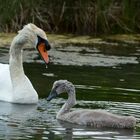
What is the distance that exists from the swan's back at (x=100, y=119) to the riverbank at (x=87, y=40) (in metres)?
8.95

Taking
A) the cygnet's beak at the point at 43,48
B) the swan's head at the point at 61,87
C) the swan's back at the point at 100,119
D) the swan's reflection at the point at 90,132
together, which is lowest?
the swan's reflection at the point at 90,132

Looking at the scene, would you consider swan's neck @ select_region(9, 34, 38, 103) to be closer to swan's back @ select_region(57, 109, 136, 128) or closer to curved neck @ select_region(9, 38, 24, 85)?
curved neck @ select_region(9, 38, 24, 85)

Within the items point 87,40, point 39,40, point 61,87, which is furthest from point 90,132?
point 87,40

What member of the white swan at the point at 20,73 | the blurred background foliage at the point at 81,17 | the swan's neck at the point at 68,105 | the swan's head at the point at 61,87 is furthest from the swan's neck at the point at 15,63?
the blurred background foliage at the point at 81,17

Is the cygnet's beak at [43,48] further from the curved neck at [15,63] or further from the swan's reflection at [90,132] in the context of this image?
the swan's reflection at [90,132]

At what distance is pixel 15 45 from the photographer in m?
13.6

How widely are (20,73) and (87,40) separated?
26.4 ft

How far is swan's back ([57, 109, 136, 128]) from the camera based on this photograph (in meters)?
10.8

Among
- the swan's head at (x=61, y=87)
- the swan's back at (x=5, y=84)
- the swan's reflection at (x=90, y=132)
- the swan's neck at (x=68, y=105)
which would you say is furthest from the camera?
the swan's back at (x=5, y=84)

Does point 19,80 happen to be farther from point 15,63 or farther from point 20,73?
point 15,63

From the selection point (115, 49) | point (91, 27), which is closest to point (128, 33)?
point (91, 27)

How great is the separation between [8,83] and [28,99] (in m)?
0.68

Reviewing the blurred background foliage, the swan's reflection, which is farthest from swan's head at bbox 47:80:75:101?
the blurred background foliage

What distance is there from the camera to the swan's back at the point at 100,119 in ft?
35.3
